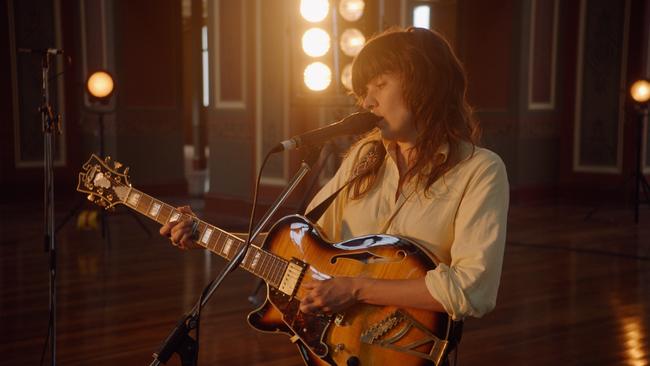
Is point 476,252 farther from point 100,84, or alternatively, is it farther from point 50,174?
point 100,84

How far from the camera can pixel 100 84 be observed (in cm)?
571

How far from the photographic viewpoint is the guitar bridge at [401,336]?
1.72 meters

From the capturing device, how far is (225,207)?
283 inches

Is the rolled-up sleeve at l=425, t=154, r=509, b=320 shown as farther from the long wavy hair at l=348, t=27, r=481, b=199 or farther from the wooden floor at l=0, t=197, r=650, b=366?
the wooden floor at l=0, t=197, r=650, b=366

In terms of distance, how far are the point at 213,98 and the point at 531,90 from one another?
140 inches

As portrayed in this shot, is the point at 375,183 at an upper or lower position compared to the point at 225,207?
upper

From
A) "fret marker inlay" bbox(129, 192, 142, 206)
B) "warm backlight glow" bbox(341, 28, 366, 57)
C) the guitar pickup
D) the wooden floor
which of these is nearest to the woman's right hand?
"fret marker inlay" bbox(129, 192, 142, 206)

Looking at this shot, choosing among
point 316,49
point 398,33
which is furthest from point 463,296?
point 316,49

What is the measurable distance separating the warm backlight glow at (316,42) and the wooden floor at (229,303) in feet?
5.30

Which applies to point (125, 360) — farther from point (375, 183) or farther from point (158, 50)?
point (158, 50)

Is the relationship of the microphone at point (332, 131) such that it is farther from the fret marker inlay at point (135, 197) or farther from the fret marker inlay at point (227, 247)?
Answer: the fret marker inlay at point (135, 197)

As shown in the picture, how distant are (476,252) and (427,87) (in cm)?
39

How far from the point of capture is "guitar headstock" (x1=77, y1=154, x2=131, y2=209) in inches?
78.8

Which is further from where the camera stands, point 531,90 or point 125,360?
point 531,90
